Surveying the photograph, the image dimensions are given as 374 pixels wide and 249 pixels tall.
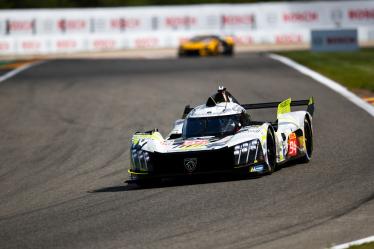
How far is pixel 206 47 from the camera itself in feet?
148

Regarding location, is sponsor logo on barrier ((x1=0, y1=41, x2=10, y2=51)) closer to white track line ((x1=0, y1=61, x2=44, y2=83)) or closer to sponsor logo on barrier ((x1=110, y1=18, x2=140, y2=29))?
sponsor logo on barrier ((x1=110, y1=18, x2=140, y2=29))

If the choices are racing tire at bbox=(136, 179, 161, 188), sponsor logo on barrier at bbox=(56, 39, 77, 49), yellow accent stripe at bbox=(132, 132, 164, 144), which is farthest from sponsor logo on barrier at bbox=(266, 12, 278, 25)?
racing tire at bbox=(136, 179, 161, 188)

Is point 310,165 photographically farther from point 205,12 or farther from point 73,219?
point 205,12

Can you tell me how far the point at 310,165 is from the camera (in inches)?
578

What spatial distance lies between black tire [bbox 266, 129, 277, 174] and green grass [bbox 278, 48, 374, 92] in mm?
11756

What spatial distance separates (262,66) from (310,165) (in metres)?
18.9

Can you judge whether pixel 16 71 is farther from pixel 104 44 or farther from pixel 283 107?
pixel 283 107

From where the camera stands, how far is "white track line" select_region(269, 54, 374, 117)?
2236cm

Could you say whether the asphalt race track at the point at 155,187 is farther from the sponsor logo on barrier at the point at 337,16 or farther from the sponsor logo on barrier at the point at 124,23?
the sponsor logo on barrier at the point at 337,16

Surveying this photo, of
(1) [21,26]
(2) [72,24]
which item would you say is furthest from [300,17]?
(1) [21,26]

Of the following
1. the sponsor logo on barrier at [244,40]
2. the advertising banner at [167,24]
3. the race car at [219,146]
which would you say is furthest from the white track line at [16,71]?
the race car at [219,146]

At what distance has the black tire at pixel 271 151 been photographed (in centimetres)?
1377

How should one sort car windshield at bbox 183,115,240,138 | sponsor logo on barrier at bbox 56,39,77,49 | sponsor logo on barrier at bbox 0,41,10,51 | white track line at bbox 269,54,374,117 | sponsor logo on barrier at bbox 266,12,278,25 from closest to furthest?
car windshield at bbox 183,115,240,138 → white track line at bbox 269,54,374,117 → sponsor logo on barrier at bbox 0,41,10,51 → sponsor logo on barrier at bbox 56,39,77,49 → sponsor logo on barrier at bbox 266,12,278,25

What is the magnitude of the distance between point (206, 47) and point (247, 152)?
3198 centimetres
